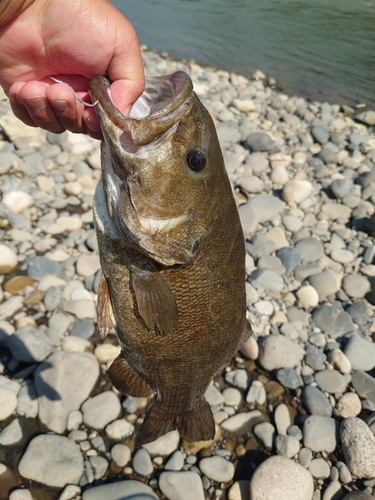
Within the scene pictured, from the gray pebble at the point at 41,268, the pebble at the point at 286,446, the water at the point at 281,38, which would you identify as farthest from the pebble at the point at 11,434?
the water at the point at 281,38

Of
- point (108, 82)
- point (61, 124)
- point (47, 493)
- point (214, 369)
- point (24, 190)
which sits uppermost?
point (108, 82)

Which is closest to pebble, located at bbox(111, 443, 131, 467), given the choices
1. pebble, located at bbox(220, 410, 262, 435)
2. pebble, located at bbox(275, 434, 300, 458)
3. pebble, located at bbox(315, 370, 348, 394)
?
pebble, located at bbox(220, 410, 262, 435)

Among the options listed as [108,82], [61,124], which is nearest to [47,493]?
[61,124]

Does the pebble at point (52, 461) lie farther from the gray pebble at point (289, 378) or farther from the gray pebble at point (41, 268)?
the gray pebble at point (289, 378)

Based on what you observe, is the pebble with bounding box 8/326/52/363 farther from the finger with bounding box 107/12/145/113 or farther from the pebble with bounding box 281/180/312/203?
the pebble with bounding box 281/180/312/203

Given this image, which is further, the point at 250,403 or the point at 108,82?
the point at 250,403

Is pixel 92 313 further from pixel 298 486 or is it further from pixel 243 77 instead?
pixel 243 77
